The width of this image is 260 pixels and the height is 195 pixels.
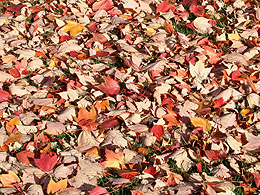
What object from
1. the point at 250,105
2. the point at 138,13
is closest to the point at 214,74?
the point at 250,105

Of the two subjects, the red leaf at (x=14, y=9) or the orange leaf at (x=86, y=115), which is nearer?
the orange leaf at (x=86, y=115)

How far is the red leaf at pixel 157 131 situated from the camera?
254cm

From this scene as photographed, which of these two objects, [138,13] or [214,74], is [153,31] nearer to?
[138,13]

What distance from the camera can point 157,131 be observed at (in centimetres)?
256

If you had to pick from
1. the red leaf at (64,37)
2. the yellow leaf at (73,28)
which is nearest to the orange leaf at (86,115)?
the red leaf at (64,37)

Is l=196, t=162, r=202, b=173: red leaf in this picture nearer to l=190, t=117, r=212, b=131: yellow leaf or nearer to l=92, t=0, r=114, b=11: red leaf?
l=190, t=117, r=212, b=131: yellow leaf

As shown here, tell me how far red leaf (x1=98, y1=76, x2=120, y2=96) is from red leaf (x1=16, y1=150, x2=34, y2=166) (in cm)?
73

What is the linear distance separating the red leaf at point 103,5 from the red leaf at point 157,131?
1.68m

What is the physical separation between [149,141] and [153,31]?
1.36m

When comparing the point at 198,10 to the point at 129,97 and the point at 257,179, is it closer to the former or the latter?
the point at 129,97

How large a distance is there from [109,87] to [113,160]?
2.20 feet

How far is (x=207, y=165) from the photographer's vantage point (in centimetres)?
236

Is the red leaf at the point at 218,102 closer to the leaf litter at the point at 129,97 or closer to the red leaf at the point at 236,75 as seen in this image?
the leaf litter at the point at 129,97

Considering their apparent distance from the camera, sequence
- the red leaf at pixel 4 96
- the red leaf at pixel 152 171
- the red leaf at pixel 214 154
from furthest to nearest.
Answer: the red leaf at pixel 4 96, the red leaf at pixel 214 154, the red leaf at pixel 152 171
